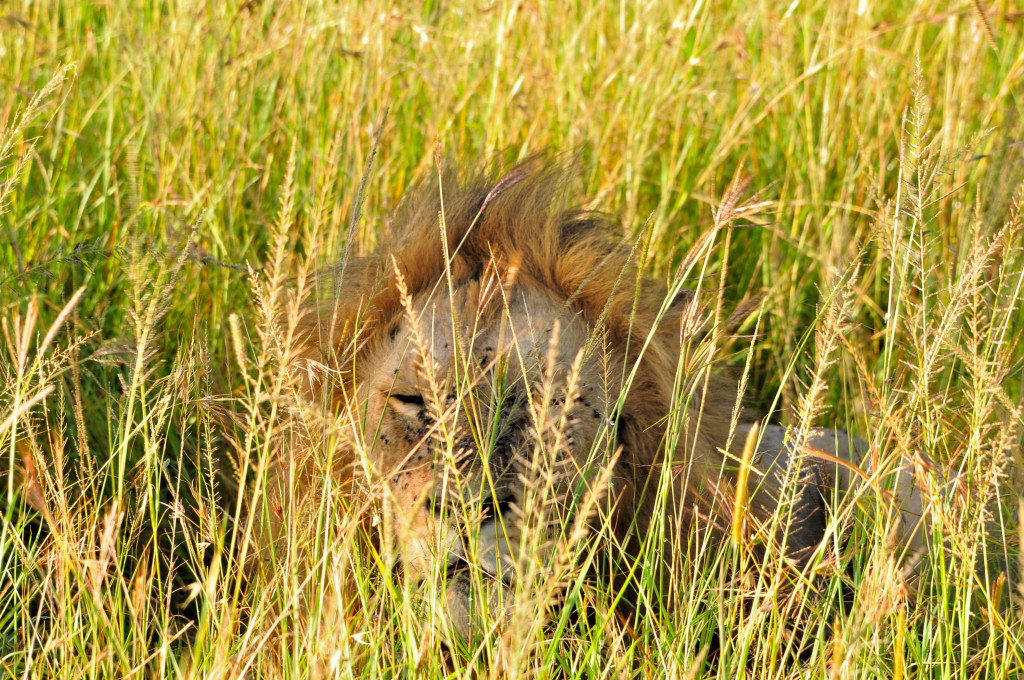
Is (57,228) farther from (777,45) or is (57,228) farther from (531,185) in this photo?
(777,45)

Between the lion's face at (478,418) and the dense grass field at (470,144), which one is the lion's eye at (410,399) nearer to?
the lion's face at (478,418)

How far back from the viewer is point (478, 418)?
1.80 metres

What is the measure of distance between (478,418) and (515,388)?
109mm

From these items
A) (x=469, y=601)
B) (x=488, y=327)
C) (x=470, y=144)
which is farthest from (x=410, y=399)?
(x=470, y=144)

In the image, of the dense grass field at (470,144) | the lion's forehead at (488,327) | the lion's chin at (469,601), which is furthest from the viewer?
the dense grass field at (470,144)

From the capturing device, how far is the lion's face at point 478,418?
1.72 metres

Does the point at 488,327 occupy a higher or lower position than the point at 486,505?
higher

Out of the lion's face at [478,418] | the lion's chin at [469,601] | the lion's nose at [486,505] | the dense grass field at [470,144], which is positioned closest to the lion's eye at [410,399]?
the lion's face at [478,418]

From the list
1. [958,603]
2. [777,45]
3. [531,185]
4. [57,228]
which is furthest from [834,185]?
[57,228]

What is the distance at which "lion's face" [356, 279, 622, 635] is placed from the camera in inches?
67.6

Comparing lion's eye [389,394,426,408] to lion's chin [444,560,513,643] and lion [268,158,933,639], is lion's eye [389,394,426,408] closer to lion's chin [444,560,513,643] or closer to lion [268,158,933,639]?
lion [268,158,933,639]

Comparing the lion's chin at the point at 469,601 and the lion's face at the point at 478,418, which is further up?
the lion's face at the point at 478,418

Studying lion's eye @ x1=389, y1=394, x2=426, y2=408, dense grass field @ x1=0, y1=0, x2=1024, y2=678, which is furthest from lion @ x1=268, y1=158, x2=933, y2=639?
dense grass field @ x1=0, y1=0, x2=1024, y2=678

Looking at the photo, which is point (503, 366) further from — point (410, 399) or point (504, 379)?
point (410, 399)
